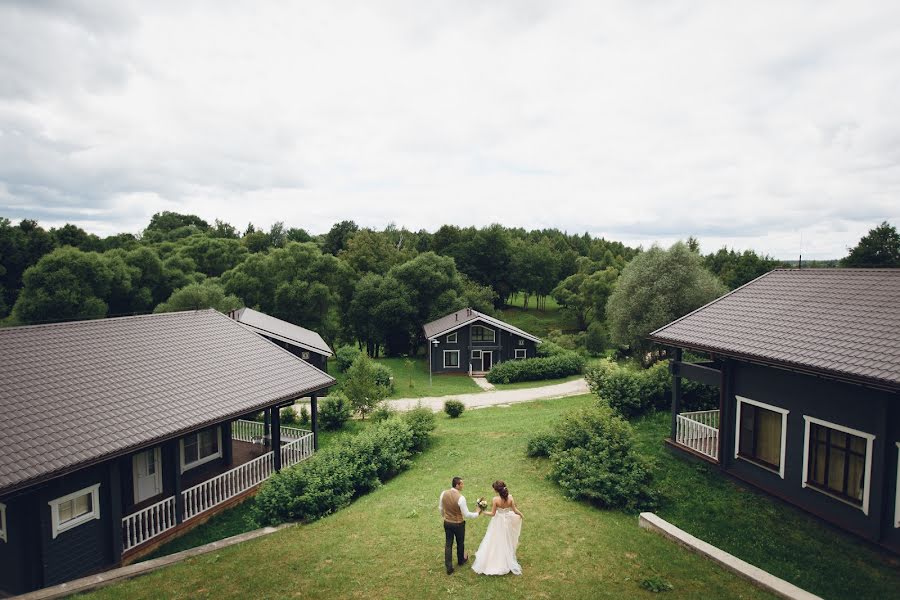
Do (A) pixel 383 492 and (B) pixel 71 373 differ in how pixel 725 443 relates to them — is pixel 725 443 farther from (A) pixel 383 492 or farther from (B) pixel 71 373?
(B) pixel 71 373

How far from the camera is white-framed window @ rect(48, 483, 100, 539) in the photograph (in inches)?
414

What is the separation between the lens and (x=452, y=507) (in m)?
8.76

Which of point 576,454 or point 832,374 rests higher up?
point 832,374

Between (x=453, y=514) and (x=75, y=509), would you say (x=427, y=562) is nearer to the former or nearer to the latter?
(x=453, y=514)

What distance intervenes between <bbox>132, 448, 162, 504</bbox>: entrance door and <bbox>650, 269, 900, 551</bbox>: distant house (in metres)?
15.3

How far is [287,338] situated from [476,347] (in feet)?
54.2

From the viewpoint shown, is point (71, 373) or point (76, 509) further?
point (71, 373)

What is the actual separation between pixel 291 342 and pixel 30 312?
27.1m

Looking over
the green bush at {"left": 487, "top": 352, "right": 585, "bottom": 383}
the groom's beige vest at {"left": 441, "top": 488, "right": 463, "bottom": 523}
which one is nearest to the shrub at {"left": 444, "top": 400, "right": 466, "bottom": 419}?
the green bush at {"left": 487, "top": 352, "right": 585, "bottom": 383}

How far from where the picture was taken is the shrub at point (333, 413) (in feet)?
78.5

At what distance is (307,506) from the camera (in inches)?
497

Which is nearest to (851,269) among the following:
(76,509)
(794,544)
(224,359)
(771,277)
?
(771,277)

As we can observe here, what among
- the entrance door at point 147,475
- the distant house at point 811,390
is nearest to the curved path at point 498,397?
the distant house at point 811,390

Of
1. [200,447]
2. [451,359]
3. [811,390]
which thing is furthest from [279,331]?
[811,390]
